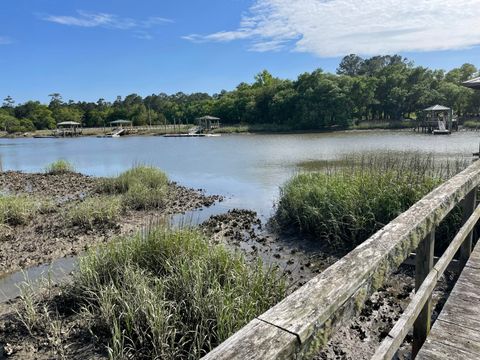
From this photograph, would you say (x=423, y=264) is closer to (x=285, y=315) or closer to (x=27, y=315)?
(x=285, y=315)

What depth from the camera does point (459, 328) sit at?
7.01 feet

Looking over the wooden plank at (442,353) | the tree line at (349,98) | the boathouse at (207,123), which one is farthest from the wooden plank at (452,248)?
the boathouse at (207,123)

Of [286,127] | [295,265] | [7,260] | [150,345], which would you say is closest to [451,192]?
[150,345]

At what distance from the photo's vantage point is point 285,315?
3.23ft

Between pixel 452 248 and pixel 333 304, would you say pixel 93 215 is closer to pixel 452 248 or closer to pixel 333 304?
pixel 452 248

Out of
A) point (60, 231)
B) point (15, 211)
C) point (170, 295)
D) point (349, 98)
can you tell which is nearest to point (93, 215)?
point (60, 231)

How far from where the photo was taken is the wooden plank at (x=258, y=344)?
84 cm

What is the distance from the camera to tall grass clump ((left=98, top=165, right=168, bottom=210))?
10812mm

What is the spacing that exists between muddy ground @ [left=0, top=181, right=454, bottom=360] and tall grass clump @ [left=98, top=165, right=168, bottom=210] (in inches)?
89.2

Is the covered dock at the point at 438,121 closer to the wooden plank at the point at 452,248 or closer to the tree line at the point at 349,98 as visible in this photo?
the tree line at the point at 349,98

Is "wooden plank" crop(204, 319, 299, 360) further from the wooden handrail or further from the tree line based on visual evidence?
the tree line

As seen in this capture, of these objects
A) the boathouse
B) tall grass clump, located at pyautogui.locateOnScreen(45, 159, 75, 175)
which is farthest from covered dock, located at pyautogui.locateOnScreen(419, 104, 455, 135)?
tall grass clump, located at pyautogui.locateOnScreen(45, 159, 75, 175)

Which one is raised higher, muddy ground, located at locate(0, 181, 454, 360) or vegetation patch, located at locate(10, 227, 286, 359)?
vegetation patch, located at locate(10, 227, 286, 359)

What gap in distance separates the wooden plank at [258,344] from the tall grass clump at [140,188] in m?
9.80
